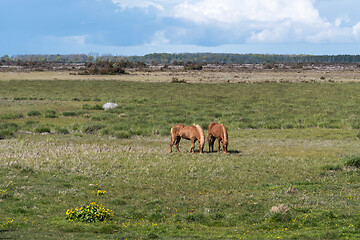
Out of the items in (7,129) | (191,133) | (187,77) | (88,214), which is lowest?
(7,129)

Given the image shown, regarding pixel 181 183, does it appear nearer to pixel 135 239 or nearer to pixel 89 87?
pixel 135 239

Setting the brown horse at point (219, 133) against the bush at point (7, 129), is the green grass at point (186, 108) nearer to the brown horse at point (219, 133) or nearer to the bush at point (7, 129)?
the bush at point (7, 129)

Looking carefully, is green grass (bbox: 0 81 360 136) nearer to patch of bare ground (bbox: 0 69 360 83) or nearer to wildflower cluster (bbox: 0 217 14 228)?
wildflower cluster (bbox: 0 217 14 228)

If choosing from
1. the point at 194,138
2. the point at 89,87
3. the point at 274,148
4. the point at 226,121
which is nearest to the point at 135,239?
the point at 194,138

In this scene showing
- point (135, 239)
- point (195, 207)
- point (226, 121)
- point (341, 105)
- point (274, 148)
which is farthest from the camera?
point (341, 105)

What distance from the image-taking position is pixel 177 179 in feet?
56.0

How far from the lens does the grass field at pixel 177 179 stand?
11672 mm

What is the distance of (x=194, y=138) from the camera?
22.0 metres

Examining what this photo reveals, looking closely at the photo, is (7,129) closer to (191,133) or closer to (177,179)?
(191,133)

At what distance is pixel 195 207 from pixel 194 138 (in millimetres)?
8445

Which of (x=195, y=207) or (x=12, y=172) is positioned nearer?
(x=195, y=207)

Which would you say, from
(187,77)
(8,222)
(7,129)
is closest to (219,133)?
(8,222)

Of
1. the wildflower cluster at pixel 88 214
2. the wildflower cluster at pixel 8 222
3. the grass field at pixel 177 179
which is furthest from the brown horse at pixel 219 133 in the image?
the wildflower cluster at pixel 8 222

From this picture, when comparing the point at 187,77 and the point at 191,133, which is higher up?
the point at 187,77
